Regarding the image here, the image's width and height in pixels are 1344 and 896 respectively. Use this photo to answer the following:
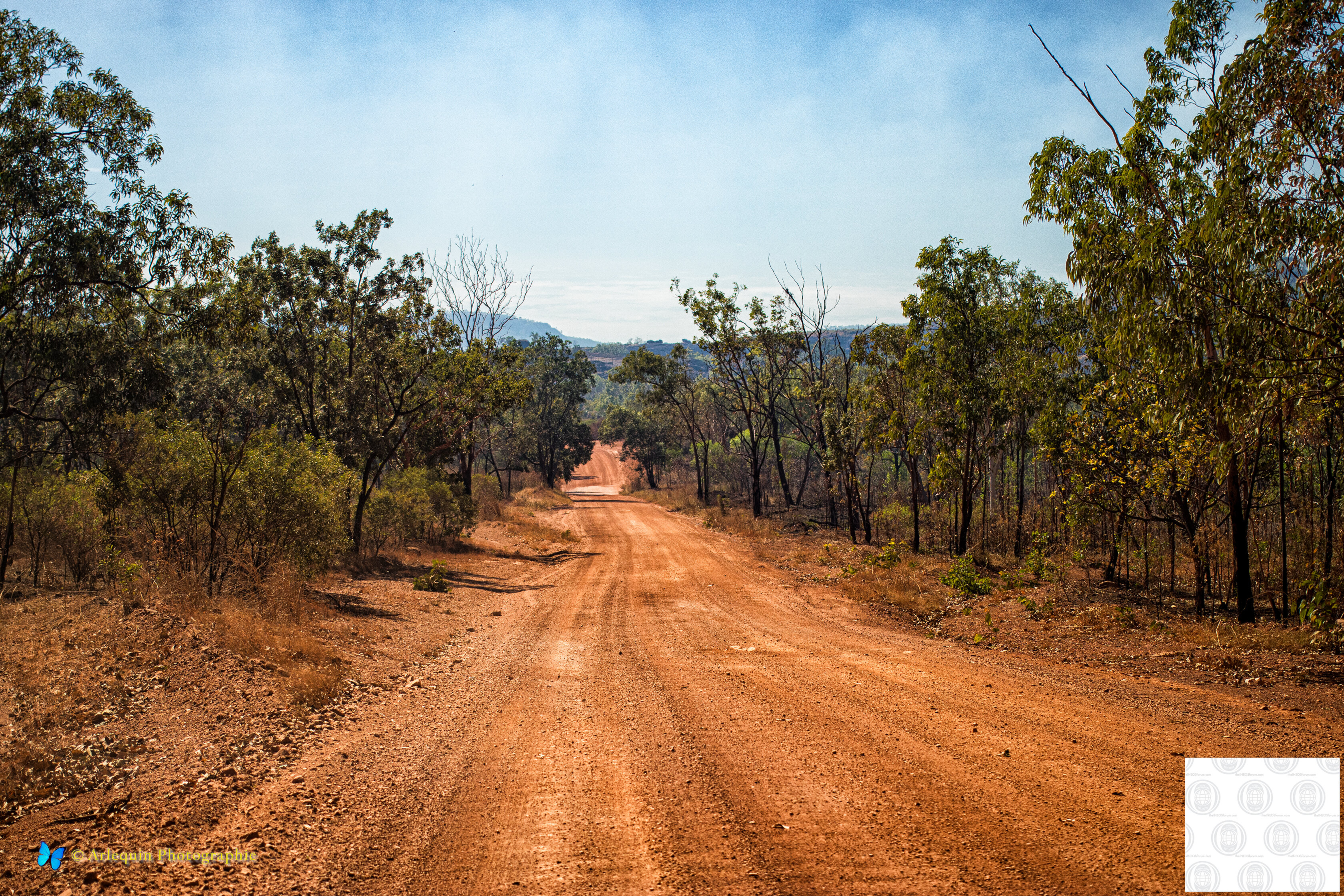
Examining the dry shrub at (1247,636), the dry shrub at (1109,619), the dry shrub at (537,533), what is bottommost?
the dry shrub at (537,533)

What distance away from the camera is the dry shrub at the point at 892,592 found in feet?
44.0

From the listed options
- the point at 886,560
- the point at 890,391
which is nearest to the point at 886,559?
the point at 886,560

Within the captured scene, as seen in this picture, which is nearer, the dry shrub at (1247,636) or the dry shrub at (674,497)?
the dry shrub at (1247,636)

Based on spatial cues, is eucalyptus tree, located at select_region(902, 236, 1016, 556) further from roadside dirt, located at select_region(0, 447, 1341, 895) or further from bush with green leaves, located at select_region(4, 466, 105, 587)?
bush with green leaves, located at select_region(4, 466, 105, 587)

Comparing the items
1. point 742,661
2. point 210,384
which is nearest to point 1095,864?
point 742,661

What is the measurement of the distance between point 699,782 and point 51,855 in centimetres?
414

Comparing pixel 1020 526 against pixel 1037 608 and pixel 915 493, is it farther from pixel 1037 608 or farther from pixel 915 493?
pixel 1037 608

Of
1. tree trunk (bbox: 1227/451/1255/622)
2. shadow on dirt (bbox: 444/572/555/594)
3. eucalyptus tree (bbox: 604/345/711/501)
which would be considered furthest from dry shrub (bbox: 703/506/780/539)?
tree trunk (bbox: 1227/451/1255/622)

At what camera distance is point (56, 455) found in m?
15.0

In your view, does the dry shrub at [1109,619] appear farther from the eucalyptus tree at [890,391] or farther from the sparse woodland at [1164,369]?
the eucalyptus tree at [890,391]

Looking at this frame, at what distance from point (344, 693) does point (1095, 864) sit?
7.44 metres

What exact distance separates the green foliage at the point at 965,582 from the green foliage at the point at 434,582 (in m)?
11.4

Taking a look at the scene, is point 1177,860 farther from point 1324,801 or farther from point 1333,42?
point 1333,42

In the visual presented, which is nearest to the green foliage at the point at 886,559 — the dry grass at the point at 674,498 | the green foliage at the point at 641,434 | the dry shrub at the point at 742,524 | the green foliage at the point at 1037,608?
the green foliage at the point at 1037,608
